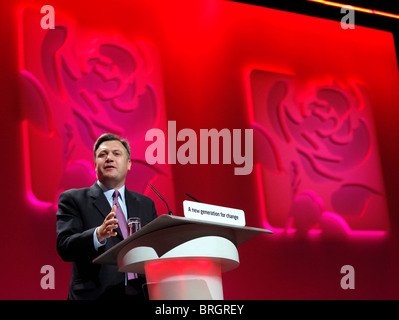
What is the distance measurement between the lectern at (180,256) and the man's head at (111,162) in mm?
876

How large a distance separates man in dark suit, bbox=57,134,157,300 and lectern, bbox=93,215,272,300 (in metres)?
0.29

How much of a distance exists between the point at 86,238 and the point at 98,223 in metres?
0.35

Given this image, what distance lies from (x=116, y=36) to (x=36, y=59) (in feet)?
2.09

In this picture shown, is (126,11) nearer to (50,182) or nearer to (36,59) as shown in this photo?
(36,59)

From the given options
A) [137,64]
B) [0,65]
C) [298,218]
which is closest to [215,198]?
[298,218]

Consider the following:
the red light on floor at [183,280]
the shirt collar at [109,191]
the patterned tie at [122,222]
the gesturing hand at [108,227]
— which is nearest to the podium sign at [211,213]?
the red light on floor at [183,280]

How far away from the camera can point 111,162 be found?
2463 millimetres

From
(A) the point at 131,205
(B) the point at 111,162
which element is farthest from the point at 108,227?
(B) the point at 111,162

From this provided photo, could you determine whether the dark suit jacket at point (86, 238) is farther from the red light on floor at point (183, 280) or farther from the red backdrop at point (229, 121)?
the red backdrop at point (229, 121)

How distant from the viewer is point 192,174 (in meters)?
3.63

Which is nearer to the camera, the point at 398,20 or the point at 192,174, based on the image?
the point at 192,174

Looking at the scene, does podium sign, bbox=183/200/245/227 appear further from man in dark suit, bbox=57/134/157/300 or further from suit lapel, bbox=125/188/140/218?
suit lapel, bbox=125/188/140/218
